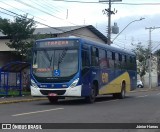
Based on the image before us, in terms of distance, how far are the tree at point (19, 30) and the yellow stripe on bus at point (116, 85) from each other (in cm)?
1165

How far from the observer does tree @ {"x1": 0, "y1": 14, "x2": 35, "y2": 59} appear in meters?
39.3

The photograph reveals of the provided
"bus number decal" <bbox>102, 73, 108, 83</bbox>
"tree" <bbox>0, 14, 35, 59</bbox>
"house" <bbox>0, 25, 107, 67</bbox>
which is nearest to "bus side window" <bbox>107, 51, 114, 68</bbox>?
"bus number decal" <bbox>102, 73, 108, 83</bbox>

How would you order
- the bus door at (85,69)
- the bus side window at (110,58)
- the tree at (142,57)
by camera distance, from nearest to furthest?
the bus door at (85,69)
the bus side window at (110,58)
the tree at (142,57)

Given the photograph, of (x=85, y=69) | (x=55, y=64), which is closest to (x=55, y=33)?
(x=85, y=69)

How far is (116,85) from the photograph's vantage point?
2784cm

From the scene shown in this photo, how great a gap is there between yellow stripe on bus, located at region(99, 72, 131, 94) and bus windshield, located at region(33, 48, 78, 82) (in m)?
3.77

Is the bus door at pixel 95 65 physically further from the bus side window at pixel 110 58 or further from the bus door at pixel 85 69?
the bus side window at pixel 110 58

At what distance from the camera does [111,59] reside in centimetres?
2678

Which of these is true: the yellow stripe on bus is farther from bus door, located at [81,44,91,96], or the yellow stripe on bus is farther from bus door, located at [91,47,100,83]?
bus door, located at [81,44,91,96]

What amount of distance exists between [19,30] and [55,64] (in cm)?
1940

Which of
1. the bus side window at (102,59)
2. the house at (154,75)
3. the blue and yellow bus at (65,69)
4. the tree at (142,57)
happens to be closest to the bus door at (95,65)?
the blue and yellow bus at (65,69)

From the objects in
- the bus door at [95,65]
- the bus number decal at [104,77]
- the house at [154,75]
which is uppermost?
the bus door at [95,65]

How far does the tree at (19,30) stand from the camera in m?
39.3

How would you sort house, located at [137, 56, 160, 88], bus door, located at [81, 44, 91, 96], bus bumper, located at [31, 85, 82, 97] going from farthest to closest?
house, located at [137, 56, 160, 88]
bus door, located at [81, 44, 91, 96]
bus bumper, located at [31, 85, 82, 97]
